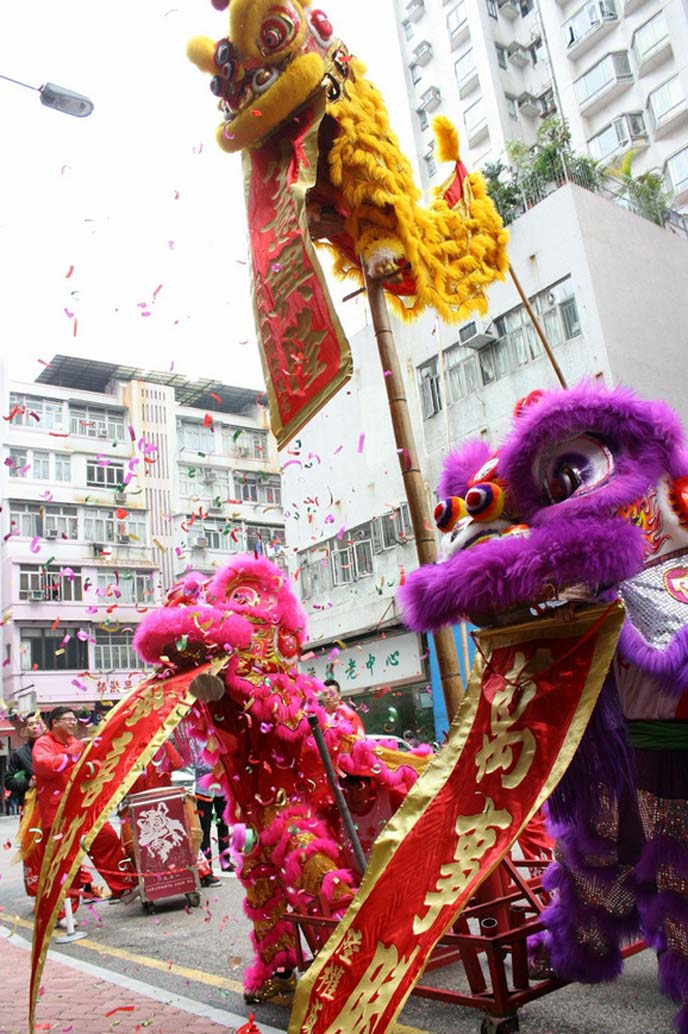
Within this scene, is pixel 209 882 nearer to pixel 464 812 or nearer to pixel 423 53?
pixel 464 812

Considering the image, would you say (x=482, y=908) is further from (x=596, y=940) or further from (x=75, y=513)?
(x=75, y=513)

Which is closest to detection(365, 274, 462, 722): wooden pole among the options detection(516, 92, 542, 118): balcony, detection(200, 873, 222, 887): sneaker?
detection(200, 873, 222, 887): sneaker

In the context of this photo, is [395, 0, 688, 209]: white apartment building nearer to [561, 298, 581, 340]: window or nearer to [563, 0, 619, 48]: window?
[563, 0, 619, 48]: window

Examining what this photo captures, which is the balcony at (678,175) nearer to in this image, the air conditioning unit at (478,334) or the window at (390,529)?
the air conditioning unit at (478,334)

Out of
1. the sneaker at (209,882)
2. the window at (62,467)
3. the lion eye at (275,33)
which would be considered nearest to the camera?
the lion eye at (275,33)

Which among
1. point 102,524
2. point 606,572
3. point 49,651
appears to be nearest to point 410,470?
point 606,572

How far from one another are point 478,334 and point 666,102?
32.5 ft

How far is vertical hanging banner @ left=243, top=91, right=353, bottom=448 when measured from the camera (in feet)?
11.3

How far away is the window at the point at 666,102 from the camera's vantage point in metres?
19.9

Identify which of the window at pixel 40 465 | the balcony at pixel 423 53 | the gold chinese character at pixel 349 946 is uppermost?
the balcony at pixel 423 53

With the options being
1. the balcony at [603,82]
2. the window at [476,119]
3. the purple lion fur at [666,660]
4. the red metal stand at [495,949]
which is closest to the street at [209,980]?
the red metal stand at [495,949]

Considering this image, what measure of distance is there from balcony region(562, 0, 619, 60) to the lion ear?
→ 21317 mm

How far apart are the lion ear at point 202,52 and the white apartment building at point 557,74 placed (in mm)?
17467

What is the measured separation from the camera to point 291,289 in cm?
363
